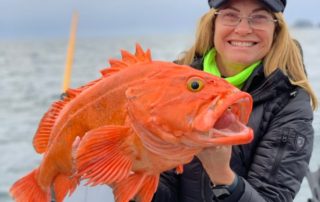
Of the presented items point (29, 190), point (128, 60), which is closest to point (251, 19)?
point (128, 60)

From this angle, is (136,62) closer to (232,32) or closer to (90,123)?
(90,123)

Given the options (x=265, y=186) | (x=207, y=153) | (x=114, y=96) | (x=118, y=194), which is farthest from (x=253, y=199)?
(x=114, y=96)

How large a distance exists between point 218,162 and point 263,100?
777mm

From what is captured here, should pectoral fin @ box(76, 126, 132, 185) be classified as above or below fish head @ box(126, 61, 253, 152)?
below

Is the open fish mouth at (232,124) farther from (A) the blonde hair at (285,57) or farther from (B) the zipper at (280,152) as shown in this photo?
(A) the blonde hair at (285,57)

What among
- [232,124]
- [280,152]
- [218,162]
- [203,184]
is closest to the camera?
[232,124]

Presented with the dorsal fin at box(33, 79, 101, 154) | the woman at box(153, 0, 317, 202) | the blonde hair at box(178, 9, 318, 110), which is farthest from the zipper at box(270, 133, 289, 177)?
the dorsal fin at box(33, 79, 101, 154)

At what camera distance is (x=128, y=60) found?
2154 mm

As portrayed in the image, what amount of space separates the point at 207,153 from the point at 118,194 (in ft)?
1.38

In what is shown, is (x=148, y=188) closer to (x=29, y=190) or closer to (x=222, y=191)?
(x=222, y=191)

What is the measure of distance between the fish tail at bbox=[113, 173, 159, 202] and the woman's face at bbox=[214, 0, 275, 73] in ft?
3.74

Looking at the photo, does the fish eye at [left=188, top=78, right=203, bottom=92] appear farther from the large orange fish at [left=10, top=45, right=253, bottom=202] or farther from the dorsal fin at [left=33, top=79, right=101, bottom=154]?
the dorsal fin at [left=33, top=79, right=101, bottom=154]

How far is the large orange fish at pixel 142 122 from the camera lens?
1.78m

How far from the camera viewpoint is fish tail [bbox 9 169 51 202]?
96.1 inches
